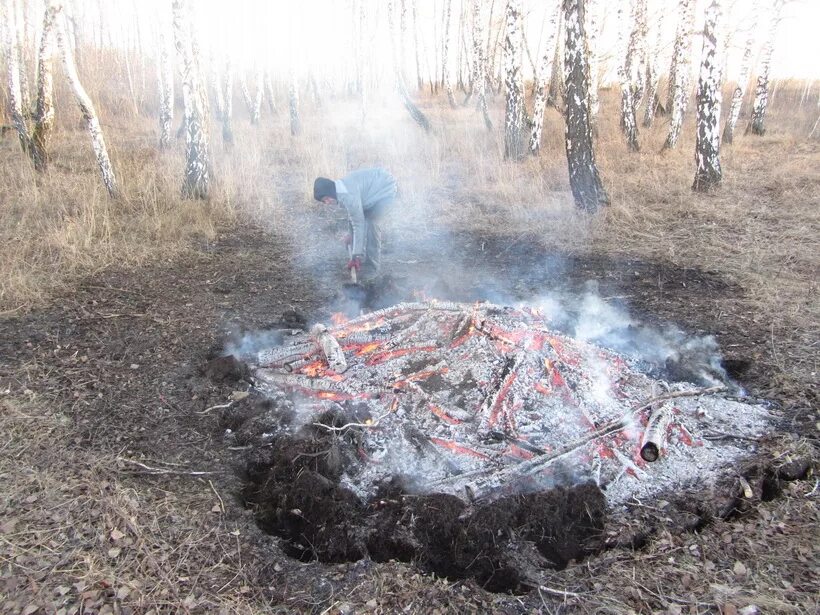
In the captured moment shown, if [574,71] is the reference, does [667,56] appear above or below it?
above

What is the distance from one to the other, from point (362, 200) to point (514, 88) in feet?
23.1

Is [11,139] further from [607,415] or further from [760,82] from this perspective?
[760,82]

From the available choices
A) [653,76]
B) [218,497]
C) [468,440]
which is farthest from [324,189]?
[653,76]

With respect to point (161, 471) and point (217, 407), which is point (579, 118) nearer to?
point (217, 407)

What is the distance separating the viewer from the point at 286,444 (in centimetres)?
375

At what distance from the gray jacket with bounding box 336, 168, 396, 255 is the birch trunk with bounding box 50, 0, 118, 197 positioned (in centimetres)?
442

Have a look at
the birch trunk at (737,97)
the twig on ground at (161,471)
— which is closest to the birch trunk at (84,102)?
the twig on ground at (161,471)

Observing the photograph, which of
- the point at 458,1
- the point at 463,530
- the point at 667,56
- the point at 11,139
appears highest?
the point at 458,1

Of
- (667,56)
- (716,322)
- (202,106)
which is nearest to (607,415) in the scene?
(716,322)

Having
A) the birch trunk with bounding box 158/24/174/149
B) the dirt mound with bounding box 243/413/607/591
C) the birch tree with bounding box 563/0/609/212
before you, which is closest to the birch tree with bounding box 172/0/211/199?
the birch trunk with bounding box 158/24/174/149

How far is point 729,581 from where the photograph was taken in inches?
104

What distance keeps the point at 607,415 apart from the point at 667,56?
22949mm

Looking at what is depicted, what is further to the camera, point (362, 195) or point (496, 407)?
point (362, 195)

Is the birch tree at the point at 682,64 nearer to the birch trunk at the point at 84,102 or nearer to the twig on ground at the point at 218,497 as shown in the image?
the birch trunk at the point at 84,102
